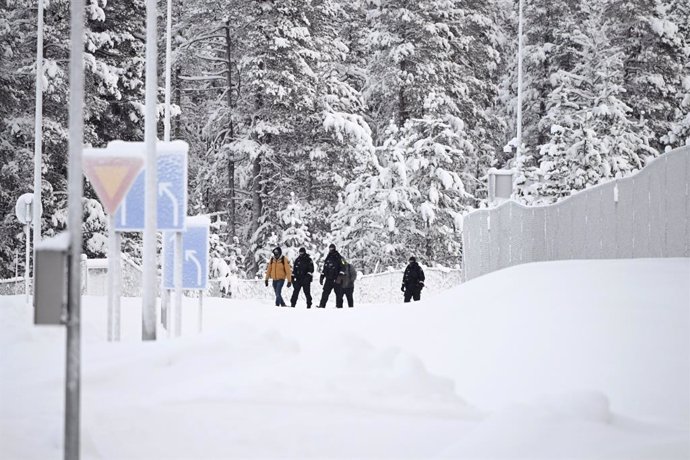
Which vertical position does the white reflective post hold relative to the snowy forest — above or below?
below

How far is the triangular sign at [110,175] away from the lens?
1405cm

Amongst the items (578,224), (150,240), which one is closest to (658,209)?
(578,224)

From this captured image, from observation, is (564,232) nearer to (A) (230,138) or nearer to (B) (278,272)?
(B) (278,272)

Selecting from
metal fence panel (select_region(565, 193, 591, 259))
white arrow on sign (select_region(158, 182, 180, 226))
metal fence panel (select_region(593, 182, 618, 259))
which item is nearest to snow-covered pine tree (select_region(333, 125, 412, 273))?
metal fence panel (select_region(565, 193, 591, 259))

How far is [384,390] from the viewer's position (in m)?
9.26

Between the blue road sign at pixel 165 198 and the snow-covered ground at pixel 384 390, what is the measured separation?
1586mm

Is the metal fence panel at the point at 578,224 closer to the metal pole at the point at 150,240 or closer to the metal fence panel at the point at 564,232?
the metal fence panel at the point at 564,232

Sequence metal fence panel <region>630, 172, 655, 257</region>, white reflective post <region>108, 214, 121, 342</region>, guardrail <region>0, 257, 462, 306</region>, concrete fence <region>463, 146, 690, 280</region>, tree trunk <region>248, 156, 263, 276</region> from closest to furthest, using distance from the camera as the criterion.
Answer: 1. white reflective post <region>108, 214, 121, 342</region>
2. concrete fence <region>463, 146, 690, 280</region>
3. metal fence panel <region>630, 172, 655, 257</region>
4. guardrail <region>0, 257, 462, 306</region>
5. tree trunk <region>248, 156, 263, 276</region>

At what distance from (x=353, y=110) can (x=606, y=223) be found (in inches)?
1050

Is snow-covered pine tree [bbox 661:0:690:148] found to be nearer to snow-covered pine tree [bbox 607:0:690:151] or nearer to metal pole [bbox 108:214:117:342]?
snow-covered pine tree [bbox 607:0:690:151]

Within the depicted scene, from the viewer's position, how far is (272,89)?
141ft

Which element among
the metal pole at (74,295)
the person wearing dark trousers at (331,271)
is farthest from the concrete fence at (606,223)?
the metal pole at (74,295)

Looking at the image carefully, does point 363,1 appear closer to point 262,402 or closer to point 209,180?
point 209,180

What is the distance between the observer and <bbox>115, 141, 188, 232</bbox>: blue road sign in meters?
15.8
